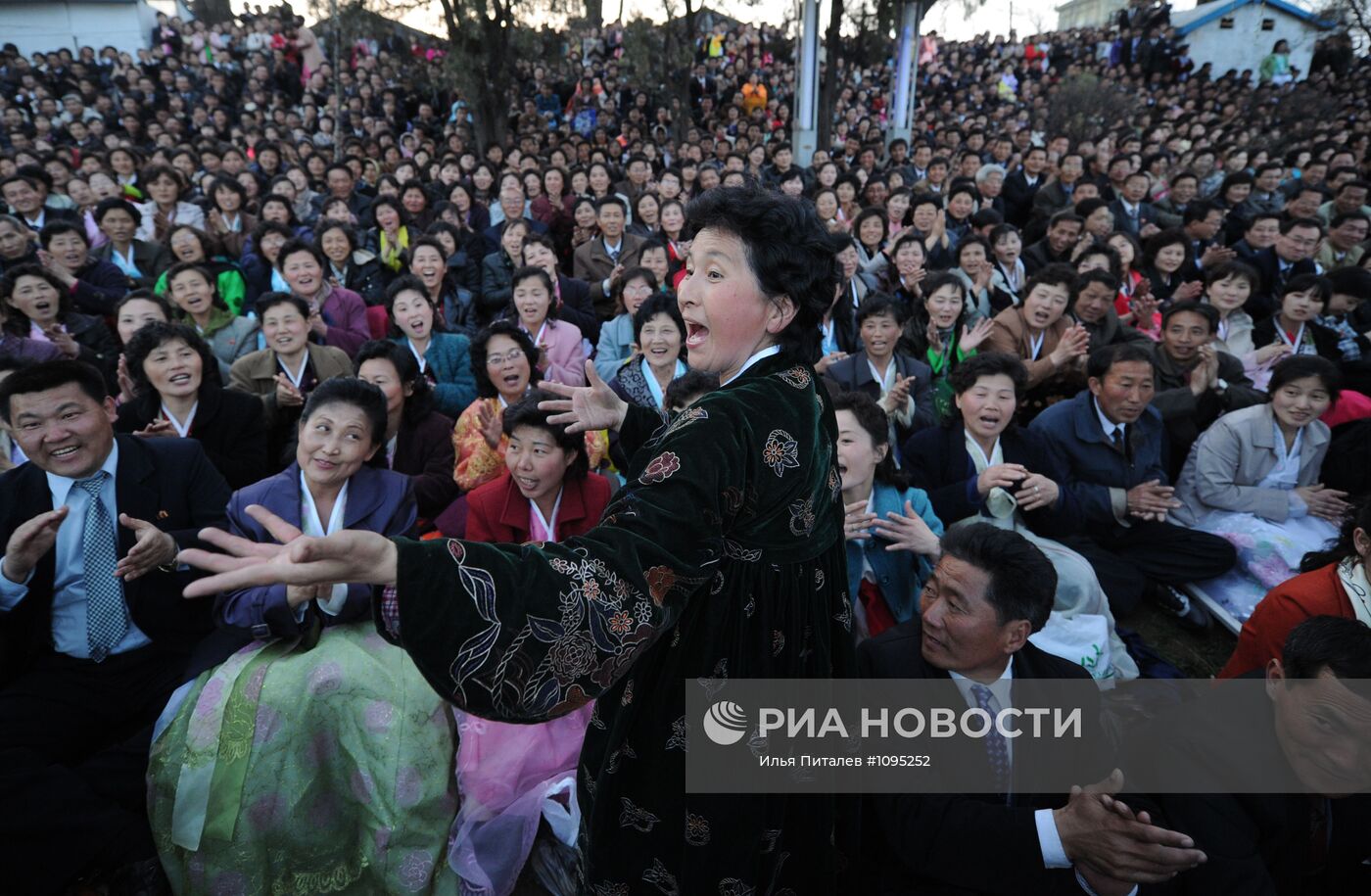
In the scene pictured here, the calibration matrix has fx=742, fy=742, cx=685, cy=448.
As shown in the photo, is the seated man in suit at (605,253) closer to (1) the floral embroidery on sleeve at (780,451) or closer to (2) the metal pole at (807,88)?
(1) the floral embroidery on sleeve at (780,451)

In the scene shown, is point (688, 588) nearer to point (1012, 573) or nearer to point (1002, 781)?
point (1012, 573)

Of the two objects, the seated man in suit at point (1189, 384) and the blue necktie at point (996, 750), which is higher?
the seated man in suit at point (1189, 384)

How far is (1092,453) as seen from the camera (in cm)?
369

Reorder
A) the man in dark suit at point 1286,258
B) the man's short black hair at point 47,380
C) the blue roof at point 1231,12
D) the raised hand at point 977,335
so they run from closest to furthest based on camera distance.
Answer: the man's short black hair at point 47,380, the raised hand at point 977,335, the man in dark suit at point 1286,258, the blue roof at point 1231,12

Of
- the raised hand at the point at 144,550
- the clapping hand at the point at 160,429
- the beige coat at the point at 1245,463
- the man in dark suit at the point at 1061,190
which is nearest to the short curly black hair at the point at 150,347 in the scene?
the clapping hand at the point at 160,429

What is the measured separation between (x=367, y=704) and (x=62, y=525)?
1.18m

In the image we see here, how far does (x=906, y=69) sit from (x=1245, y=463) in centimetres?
1213

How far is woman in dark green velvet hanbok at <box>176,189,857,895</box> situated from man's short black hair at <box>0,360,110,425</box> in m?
1.93

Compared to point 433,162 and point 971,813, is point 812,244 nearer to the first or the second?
point 971,813

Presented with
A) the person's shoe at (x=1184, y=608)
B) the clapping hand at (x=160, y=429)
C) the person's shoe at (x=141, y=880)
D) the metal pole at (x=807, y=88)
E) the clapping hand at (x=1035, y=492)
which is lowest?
the person's shoe at (x=141, y=880)

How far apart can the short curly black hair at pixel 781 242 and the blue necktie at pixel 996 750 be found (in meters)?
1.29

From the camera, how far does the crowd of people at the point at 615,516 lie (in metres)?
1.32

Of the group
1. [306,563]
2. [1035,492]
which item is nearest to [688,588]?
[306,563]

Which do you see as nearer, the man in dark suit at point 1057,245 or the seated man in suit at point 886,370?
the seated man in suit at point 886,370
